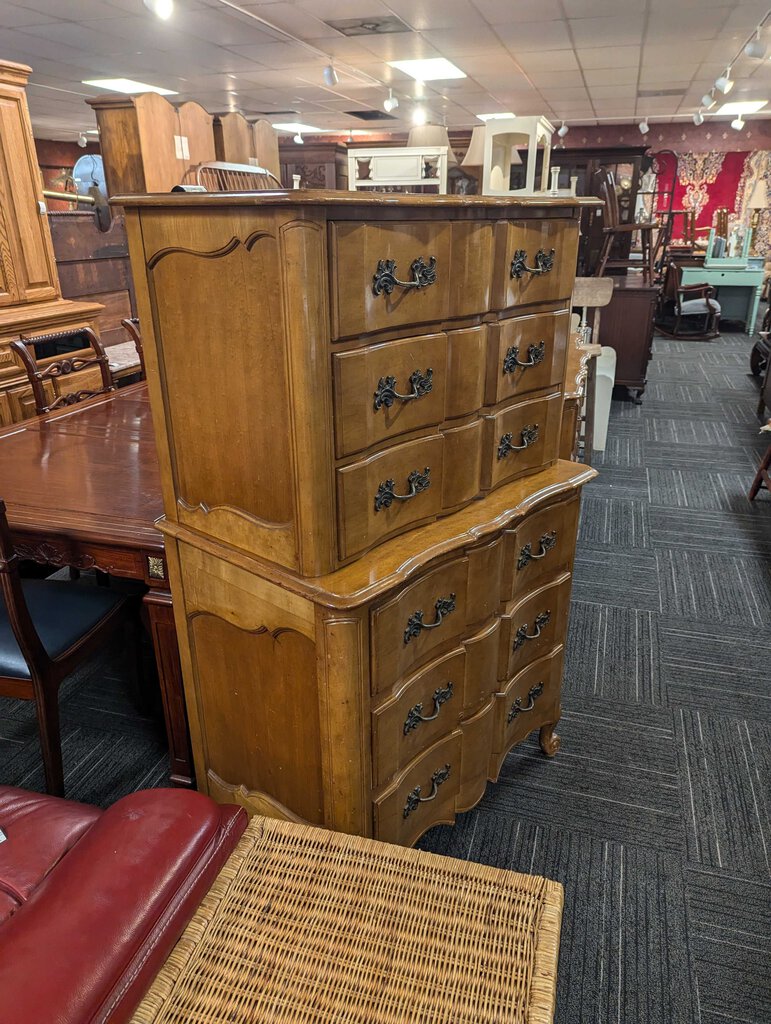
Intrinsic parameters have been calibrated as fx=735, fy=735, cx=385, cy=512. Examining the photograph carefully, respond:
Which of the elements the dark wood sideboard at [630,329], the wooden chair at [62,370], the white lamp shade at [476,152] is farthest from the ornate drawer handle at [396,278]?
the dark wood sideboard at [630,329]

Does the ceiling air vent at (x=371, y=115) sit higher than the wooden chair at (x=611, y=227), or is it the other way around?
the ceiling air vent at (x=371, y=115)

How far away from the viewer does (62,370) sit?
3207mm

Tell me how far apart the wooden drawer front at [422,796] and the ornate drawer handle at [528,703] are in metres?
0.24

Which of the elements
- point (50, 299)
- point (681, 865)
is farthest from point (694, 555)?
point (50, 299)

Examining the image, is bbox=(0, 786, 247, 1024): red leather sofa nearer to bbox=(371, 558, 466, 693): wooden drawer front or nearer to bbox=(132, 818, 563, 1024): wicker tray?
bbox=(132, 818, 563, 1024): wicker tray

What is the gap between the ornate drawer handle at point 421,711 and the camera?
Result: 5.07ft

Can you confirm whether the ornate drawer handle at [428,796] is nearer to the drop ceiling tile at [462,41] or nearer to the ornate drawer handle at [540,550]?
the ornate drawer handle at [540,550]

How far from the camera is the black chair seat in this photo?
1.91 m

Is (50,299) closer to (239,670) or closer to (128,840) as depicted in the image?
(239,670)

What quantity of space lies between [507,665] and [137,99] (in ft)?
17.2

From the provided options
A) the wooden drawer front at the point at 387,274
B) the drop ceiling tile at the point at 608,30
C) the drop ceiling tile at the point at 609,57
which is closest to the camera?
the wooden drawer front at the point at 387,274

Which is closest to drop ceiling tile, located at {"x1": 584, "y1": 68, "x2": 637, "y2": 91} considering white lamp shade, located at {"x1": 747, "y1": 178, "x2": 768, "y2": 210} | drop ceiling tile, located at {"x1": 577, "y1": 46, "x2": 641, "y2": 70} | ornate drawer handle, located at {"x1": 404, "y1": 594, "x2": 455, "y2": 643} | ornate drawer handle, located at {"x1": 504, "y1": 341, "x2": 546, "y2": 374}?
drop ceiling tile, located at {"x1": 577, "y1": 46, "x2": 641, "y2": 70}

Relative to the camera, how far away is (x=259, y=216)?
3.63ft

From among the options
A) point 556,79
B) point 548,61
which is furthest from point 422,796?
point 556,79
